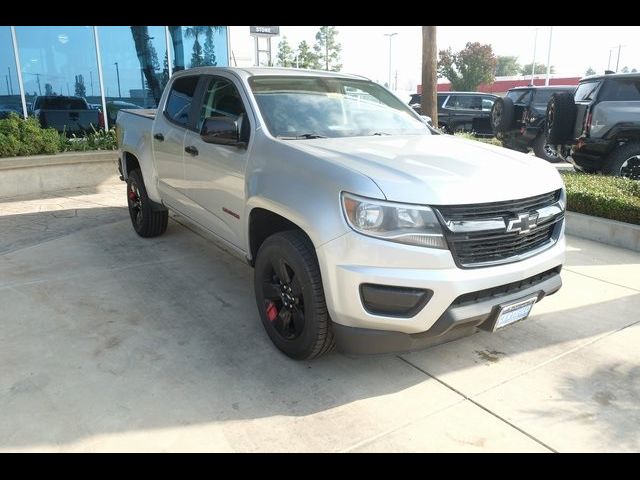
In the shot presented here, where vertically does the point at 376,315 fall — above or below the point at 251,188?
below

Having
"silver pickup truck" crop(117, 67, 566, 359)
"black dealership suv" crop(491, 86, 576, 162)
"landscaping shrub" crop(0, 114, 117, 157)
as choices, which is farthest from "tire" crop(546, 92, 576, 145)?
"landscaping shrub" crop(0, 114, 117, 157)

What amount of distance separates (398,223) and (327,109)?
163cm

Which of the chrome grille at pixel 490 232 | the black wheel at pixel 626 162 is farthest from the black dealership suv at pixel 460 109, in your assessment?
the chrome grille at pixel 490 232

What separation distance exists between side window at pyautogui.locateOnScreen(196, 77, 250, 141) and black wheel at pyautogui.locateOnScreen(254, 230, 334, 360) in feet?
3.15

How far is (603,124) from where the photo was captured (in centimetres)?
820

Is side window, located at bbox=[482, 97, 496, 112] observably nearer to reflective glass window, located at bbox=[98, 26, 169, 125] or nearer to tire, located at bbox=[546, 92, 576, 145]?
tire, located at bbox=[546, 92, 576, 145]

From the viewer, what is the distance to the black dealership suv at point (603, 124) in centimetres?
811

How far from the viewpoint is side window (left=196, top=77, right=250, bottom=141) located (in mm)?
3975

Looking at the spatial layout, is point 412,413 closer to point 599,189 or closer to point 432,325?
point 432,325

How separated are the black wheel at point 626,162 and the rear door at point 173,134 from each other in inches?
264

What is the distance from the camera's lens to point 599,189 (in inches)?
256

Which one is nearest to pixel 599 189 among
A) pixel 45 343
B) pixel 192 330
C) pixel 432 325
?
pixel 432 325
